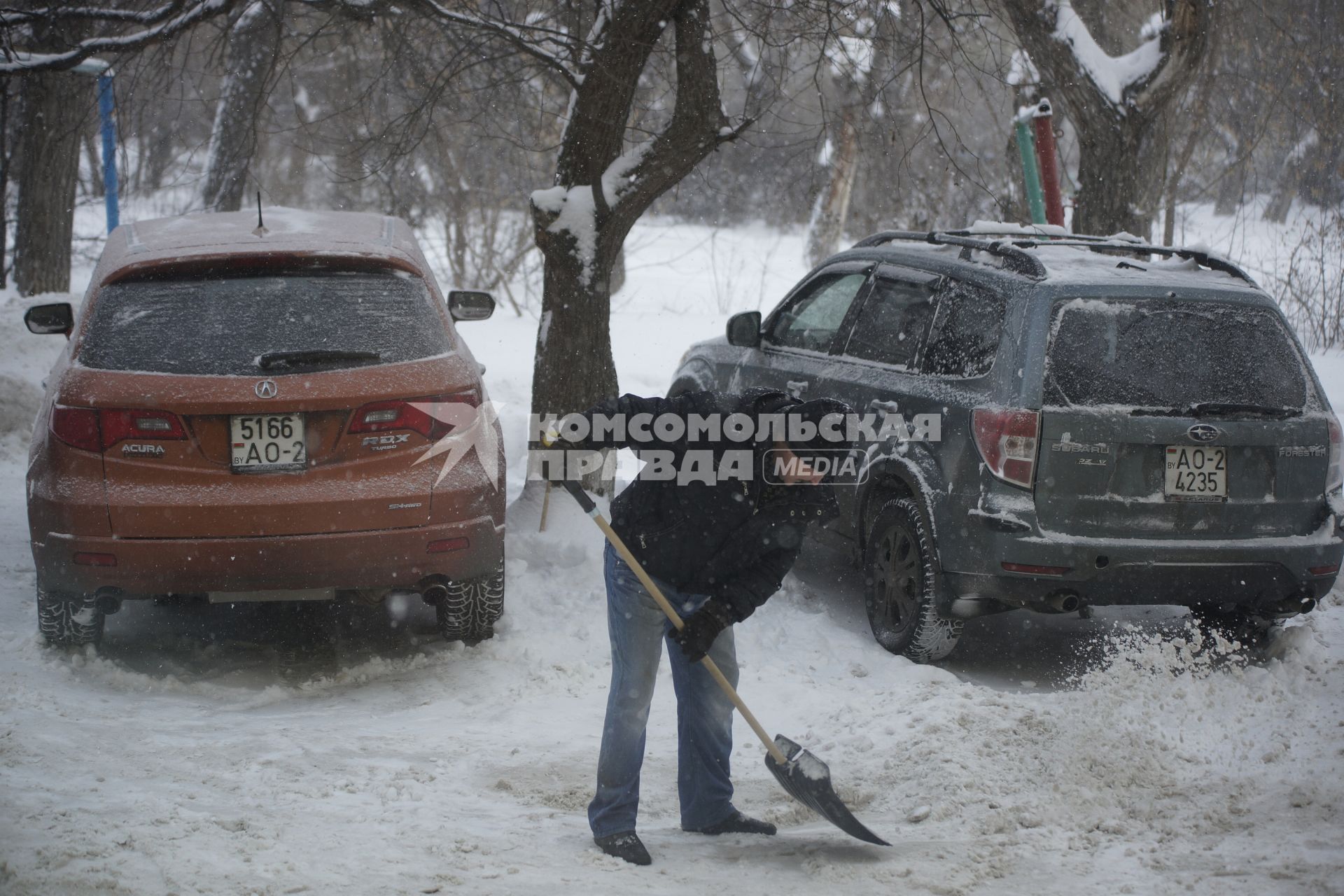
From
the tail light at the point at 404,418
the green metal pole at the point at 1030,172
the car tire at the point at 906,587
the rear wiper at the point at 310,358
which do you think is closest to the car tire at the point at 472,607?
the tail light at the point at 404,418

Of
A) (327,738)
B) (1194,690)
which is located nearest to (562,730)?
(327,738)

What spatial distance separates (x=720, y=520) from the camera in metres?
3.71

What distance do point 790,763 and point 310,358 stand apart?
2.43 metres

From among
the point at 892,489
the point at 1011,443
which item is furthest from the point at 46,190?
the point at 1011,443

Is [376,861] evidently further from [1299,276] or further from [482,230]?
[482,230]

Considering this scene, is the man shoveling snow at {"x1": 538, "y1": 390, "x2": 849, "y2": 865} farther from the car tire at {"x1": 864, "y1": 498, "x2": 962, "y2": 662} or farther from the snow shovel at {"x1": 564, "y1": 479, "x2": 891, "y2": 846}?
the car tire at {"x1": 864, "y1": 498, "x2": 962, "y2": 662}

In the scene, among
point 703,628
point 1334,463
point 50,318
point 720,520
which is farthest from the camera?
point 50,318

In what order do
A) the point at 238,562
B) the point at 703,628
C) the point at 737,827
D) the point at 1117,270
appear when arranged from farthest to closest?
the point at 1117,270
the point at 238,562
the point at 737,827
the point at 703,628

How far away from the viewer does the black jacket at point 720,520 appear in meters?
3.65

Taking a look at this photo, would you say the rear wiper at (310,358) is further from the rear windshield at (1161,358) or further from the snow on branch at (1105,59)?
the snow on branch at (1105,59)

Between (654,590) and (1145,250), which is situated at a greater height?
(1145,250)

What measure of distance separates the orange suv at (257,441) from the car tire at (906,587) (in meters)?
1.81

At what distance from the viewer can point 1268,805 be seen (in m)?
4.01

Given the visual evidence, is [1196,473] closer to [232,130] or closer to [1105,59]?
[1105,59]
